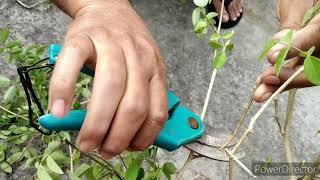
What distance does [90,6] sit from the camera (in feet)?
3.19

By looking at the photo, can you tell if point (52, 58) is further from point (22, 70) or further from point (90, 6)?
point (90, 6)

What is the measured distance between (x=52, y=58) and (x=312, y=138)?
1.13 metres

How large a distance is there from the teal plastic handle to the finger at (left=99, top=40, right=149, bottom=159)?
10 centimetres

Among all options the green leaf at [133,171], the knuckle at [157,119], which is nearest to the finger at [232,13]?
the green leaf at [133,171]

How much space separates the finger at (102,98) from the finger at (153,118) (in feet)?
0.25

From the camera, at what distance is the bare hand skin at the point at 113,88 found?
0.61 m

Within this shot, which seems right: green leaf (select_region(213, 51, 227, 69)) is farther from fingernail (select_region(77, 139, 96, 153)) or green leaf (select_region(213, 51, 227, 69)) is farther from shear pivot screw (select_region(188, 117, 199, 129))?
fingernail (select_region(77, 139, 96, 153))

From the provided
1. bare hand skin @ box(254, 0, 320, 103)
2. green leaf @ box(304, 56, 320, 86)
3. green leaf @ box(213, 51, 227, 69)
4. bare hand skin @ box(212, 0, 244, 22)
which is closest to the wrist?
green leaf @ box(213, 51, 227, 69)

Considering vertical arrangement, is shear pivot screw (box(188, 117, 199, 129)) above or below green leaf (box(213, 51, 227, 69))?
below

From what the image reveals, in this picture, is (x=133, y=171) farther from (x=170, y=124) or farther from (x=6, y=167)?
(x=6, y=167)

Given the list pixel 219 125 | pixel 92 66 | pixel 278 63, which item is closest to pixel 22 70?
pixel 92 66

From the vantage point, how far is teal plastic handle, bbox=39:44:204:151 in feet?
2.46

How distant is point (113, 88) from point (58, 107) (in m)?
0.09

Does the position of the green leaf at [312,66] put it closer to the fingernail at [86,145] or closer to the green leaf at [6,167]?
the fingernail at [86,145]
